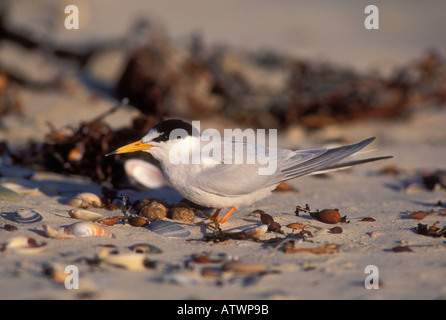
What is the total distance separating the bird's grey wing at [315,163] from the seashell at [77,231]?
1.23 m

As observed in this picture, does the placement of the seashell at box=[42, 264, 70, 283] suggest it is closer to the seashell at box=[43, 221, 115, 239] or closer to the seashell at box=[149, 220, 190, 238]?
the seashell at box=[43, 221, 115, 239]

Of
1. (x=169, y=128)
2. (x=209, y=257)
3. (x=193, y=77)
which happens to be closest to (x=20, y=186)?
(x=169, y=128)

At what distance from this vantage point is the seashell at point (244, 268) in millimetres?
2252

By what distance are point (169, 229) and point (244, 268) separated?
2.34 feet

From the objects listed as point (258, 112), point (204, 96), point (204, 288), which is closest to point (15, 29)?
point (204, 96)

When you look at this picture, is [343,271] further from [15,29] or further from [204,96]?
[15,29]

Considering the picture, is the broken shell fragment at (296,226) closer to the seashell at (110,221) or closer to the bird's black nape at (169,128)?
the bird's black nape at (169,128)

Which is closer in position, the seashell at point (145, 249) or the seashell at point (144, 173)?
the seashell at point (145, 249)

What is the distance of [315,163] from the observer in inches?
122

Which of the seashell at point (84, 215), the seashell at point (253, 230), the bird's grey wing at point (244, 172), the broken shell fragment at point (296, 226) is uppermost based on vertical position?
the bird's grey wing at point (244, 172)

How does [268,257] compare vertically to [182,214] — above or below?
below

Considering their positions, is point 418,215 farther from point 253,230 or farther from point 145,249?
point 145,249

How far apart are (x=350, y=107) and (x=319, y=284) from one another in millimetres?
5295

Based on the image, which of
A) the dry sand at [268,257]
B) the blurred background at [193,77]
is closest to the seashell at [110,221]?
the dry sand at [268,257]
